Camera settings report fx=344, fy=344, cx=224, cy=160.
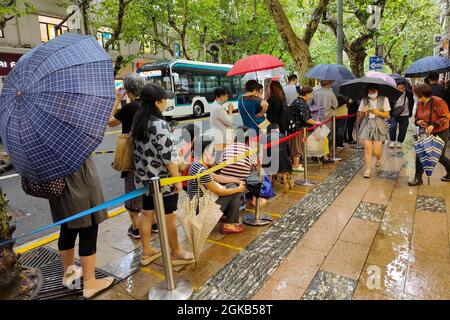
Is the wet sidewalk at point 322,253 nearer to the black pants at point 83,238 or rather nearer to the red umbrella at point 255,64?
the black pants at point 83,238

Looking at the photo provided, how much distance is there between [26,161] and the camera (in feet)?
7.09

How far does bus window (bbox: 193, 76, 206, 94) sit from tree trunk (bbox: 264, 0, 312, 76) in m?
10.3

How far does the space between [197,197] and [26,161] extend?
1.52 meters

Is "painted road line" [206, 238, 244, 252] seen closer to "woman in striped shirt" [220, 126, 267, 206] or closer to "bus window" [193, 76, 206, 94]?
"woman in striped shirt" [220, 126, 267, 206]

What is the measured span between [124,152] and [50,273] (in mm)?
1335

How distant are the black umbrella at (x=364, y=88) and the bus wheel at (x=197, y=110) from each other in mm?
13339

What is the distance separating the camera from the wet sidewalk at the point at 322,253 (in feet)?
9.34

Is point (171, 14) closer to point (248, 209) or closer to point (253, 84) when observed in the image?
point (253, 84)

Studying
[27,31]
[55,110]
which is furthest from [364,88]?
[27,31]

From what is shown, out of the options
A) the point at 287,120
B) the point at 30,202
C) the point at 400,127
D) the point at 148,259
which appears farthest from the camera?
the point at 400,127

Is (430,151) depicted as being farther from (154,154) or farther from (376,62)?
(376,62)

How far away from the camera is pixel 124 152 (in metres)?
3.19

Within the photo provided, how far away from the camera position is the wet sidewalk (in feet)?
9.34

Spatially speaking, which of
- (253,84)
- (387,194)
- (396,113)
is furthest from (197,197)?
(396,113)
